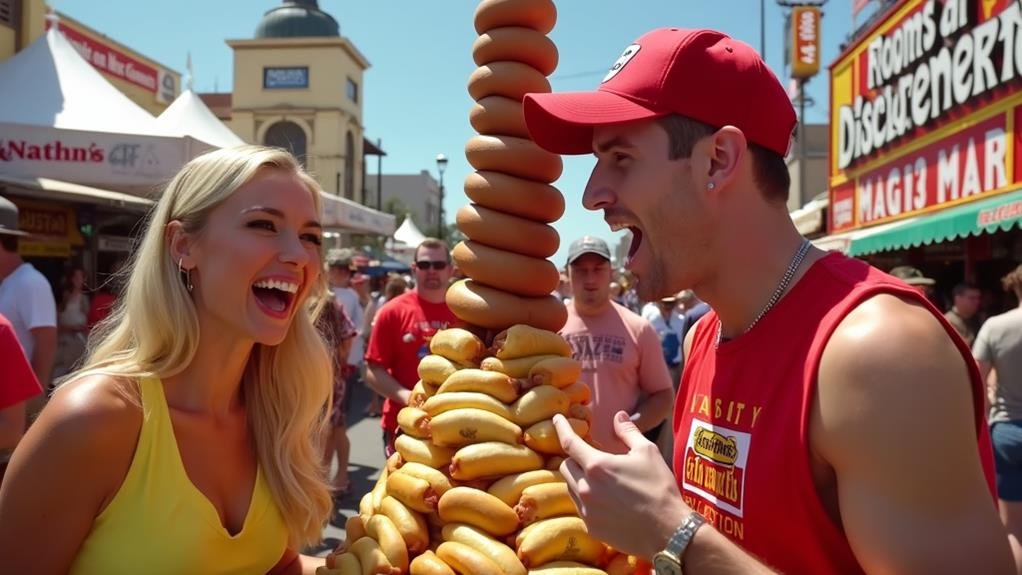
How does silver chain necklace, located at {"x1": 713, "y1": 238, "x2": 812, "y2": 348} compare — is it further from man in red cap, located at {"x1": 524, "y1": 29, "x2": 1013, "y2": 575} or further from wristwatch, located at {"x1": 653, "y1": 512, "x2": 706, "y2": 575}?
wristwatch, located at {"x1": 653, "y1": 512, "x2": 706, "y2": 575}

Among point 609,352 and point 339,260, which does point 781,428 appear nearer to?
point 609,352

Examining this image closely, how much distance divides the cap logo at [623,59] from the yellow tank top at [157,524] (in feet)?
4.37

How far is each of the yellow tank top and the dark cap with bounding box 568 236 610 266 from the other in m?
2.98

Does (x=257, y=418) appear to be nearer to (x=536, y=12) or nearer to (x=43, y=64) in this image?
(x=536, y=12)

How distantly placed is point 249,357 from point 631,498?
1.39 metres

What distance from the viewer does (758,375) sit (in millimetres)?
1415

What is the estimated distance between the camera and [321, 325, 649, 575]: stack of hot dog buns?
1732mm

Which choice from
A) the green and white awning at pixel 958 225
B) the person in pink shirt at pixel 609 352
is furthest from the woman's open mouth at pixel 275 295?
the green and white awning at pixel 958 225

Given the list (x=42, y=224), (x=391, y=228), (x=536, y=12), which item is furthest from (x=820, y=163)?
(x=536, y=12)

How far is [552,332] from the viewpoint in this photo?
7.68 ft

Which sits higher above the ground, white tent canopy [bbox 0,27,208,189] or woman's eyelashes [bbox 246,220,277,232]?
white tent canopy [bbox 0,27,208,189]

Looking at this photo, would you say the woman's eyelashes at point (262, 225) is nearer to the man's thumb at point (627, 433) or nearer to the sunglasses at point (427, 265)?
the man's thumb at point (627, 433)

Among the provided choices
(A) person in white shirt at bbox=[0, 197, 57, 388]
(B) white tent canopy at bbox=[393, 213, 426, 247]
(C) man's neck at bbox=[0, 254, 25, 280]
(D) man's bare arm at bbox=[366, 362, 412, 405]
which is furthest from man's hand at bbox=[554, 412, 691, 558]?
(B) white tent canopy at bbox=[393, 213, 426, 247]

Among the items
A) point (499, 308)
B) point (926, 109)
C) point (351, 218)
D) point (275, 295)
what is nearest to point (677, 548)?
point (499, 308)
